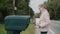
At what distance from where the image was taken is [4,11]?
5097cm

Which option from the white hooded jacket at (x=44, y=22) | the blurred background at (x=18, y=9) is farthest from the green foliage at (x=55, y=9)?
the white hooded jacket at (x=44, y=22)

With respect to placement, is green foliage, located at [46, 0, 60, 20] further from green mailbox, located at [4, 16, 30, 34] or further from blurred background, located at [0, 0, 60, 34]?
green mailbox, located at [4, 16, 30, 34]

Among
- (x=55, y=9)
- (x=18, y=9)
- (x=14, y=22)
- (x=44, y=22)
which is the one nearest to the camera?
(x=14, y=22)

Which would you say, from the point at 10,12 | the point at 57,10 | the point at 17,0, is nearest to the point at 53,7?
the point at 57,10

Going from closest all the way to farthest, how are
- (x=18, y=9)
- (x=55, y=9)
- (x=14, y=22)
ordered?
(x=14, y=22)
(x=18, y=9)
(x=55, y=9)

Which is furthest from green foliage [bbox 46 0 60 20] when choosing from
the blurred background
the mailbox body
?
the mailbox body

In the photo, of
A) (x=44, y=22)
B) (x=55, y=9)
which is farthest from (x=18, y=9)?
(x=44, y=22)

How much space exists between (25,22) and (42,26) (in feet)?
10.2

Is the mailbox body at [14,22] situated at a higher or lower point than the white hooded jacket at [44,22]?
higher

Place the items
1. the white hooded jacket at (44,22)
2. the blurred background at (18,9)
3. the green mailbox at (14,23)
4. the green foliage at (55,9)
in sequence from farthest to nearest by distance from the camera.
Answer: the green foliage at (55,9) → the blurred background at (18,9) → the white hooded jacket at (44,22) → the green mailbox at (14,23)

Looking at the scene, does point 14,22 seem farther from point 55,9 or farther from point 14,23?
point 55,9

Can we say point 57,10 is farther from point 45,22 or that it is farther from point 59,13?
point 45,22

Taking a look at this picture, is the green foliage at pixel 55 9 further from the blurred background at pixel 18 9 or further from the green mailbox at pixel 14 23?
the green mailbox at pixel 14 23

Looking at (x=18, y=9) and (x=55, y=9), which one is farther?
(x=55, y=9)
